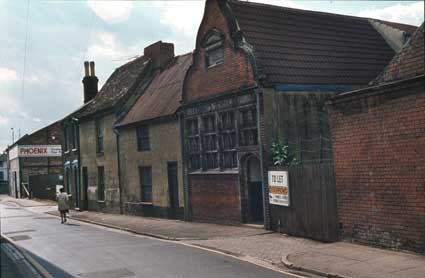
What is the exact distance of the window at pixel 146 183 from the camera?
24.8m

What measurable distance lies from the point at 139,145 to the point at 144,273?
15.0 meters

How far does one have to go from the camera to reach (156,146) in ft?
77.4

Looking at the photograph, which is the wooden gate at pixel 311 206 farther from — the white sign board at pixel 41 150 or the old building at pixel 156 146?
the white sign board at pixel 41 150

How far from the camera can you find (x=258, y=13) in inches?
741

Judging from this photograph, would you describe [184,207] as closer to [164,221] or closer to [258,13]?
[164,221]

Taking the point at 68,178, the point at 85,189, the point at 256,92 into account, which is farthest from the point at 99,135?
the point at 256,92

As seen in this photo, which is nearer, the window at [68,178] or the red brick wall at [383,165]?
the red brick wall at [383,165]

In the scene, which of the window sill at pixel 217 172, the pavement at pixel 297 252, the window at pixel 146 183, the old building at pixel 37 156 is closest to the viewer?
the pavement at pixel 297 252

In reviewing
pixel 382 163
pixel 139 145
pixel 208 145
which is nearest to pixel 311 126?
pixel 208 145

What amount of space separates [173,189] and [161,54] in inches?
394

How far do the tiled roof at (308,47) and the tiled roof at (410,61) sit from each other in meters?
5.93

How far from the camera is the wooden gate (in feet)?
43.8

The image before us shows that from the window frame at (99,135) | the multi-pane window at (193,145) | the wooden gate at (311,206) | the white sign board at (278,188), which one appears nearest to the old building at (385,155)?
the wooden gate at (311,206)

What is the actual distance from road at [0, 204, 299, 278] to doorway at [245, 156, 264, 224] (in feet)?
11.0
